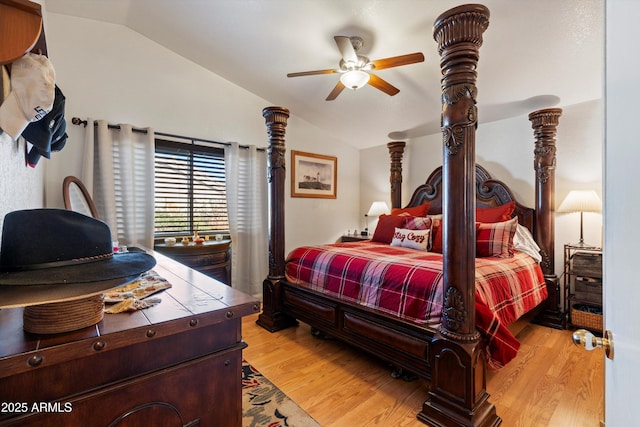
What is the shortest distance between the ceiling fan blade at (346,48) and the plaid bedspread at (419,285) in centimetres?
160

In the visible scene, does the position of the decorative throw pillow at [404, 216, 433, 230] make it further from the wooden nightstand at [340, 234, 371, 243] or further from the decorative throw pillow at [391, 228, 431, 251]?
the wooden nightstand at [340, 234, 371, 243]

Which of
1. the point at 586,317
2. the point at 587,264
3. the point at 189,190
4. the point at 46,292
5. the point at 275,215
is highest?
the point at 189,190

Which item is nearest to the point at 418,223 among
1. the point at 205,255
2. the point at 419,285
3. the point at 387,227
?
the point at 387,227

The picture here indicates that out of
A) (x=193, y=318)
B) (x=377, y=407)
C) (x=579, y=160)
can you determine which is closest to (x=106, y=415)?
(x=193, y=318)

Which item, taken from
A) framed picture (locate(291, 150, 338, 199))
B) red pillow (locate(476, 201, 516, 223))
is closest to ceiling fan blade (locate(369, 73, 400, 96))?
red pillow (locate(476, 201, 516, 223))

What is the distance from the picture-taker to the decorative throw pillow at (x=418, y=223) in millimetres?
3238

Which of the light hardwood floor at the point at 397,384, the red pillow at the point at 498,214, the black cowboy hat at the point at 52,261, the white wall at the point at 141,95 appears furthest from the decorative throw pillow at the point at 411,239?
the black cowboy hat at the point at 52,261

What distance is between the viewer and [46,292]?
0.59 m

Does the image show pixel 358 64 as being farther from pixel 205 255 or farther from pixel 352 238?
pixel 352 238

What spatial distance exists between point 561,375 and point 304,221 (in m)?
3.22

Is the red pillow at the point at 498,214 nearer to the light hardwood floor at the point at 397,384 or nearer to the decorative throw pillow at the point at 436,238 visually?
the decorative throw pillow at the point at 436,238

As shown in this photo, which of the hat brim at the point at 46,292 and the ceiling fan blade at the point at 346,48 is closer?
the hat brim at the point at 46,292

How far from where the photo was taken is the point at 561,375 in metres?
2.05

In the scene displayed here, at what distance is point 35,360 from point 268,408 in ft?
4.83
